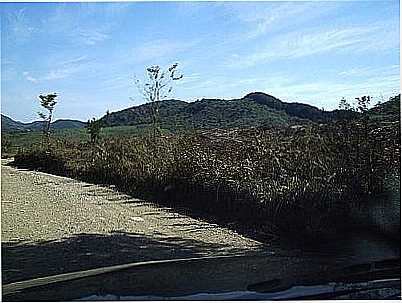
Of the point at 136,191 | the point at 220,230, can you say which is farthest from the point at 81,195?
the point at 220,230

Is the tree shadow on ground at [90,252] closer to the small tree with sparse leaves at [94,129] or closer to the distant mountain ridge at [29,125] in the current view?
the distant mountain ridge at [29,125]

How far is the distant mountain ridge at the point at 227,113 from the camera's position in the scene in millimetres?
6438

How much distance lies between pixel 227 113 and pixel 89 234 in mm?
2152

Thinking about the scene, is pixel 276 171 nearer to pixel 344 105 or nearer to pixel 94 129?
pixel 344 105

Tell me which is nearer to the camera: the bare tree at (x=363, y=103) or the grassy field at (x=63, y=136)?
the bare tree at (x=363, y=103)

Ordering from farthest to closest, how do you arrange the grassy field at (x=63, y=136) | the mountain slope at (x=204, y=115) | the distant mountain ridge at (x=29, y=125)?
the grassy field at (x=63, y=136) → the mountain slope at (x=204, y=115) → the distant mountain ridge at (x=29, y=125)

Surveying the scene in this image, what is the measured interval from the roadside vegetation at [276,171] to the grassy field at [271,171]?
11 millimetres

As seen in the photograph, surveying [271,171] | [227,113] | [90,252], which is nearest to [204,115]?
[227,113]

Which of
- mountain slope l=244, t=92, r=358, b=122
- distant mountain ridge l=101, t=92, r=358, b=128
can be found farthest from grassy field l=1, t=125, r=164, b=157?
mountain slope l=244, t=92, r=358, b=122

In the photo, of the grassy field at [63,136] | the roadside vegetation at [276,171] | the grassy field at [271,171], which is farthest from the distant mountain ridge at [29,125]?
the roadside vegetation at [276,171]

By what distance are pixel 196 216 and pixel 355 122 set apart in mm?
2304

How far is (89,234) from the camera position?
21.4 feet

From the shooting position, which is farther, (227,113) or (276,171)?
(227,113)

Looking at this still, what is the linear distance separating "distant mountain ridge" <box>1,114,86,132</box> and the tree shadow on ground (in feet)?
4.28
